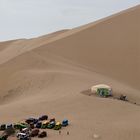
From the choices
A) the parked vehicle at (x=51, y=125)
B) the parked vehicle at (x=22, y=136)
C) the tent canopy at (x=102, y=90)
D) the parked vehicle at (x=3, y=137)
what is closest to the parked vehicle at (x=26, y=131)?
the parked vehicle at (x=22, y=136)

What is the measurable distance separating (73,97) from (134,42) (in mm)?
13829

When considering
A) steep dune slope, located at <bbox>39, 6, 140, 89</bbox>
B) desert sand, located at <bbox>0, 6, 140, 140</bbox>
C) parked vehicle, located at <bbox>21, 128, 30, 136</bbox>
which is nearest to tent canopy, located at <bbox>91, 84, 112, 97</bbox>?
desert sand, located at <bbox>0, 6, 140, 140</bbox>

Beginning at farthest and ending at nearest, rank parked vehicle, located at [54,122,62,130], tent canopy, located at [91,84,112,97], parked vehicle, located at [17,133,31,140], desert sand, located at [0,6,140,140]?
1. tent canopy, located at [91,84,112,97]
2. desert sand, located at [0,6,140,140]
3. parked vehicle, located at [54,122,62,130]
4. parked vehicle, located at [17,133,31,140]

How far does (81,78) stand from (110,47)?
27.4 ft

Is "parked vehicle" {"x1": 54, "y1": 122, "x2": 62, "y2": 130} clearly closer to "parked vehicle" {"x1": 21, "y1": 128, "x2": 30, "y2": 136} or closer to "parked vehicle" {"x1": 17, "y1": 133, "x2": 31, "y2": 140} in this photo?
"parked vehicle" {"x1": 21, "y1": 128, "x2": 30, "y2": 136}

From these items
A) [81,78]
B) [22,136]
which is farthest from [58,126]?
[81,78]

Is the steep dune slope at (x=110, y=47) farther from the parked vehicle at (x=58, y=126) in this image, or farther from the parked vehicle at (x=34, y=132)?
the parked vehicle at (x=34, y=132)

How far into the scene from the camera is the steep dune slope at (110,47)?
Answer: 28031 millimetres

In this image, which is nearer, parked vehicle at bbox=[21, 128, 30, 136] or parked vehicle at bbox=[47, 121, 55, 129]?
parked vehicle at bbox=[21, 128, 30, 136]

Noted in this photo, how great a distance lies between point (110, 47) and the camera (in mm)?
31141

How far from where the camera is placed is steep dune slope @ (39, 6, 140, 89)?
28031 millimetres

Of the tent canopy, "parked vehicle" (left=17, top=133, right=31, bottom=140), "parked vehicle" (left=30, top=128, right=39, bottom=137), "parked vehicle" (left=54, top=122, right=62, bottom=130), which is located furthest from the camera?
the tent canopy

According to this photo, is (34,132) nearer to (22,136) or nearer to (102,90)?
(22,136)

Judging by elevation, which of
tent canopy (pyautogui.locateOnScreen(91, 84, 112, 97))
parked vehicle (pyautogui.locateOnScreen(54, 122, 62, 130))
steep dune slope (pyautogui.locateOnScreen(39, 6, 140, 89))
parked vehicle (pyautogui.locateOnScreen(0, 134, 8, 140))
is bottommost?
parked vehicle (pyautogui.locateOnScreen(0, 134, 8, 140))
